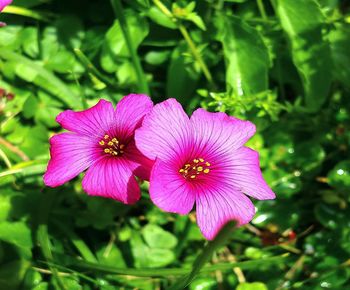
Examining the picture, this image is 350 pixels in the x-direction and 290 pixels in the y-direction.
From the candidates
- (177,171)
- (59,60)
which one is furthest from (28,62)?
(177,171)

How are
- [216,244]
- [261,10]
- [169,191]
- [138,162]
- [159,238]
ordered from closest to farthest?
1. [216,244]
2. [169,191]
3. [138,162]
4. [159,238]
5. [261,10]

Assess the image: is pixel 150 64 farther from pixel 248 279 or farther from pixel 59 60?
pixel 248 279

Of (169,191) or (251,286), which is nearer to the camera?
(169,191)

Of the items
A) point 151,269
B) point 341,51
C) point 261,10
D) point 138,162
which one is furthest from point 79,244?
point 341,51

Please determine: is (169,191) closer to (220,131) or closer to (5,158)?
(220,131)

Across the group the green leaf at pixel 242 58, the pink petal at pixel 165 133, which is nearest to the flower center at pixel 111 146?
the pink petal at pixel 165 133

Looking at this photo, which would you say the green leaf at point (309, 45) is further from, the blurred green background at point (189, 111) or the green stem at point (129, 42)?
the green stem at point (129, 42)
